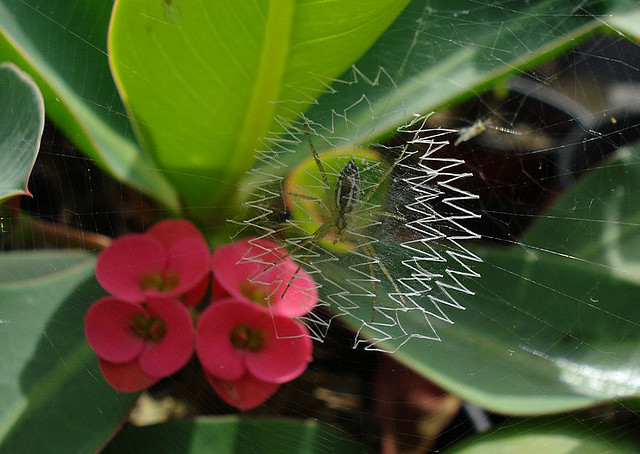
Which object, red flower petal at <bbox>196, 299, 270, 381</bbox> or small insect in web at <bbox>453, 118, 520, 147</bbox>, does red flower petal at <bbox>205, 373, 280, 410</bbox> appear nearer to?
red flower petal at <bbox>196, 299, 270, 381</bbox>

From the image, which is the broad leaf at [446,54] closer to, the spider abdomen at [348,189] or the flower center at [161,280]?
the spider abdomen at [348,189]

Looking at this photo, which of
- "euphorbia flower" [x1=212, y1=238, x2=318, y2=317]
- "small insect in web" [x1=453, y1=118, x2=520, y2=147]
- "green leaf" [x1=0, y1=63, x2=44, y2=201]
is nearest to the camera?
"green leaf" [x1=0, y1=63, x2=44, y2=201]

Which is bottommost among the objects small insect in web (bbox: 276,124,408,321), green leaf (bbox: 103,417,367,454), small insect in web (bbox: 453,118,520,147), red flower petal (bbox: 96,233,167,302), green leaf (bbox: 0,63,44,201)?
green leaf (bbox: 103,417,367,454)

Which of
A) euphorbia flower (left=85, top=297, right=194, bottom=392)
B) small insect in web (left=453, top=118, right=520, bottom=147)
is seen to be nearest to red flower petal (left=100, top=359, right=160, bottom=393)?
euphorbia flower (left=85, top=297, right=194, bottom=392)

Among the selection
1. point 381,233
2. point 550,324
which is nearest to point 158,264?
point 381,233

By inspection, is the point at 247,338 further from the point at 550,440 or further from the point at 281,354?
the point at 550,440

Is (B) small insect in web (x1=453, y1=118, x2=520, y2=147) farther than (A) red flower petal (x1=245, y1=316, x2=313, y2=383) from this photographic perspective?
Yes

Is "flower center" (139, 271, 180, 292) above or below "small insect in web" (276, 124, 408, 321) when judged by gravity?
below

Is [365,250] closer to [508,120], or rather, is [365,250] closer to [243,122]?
[243,122]
